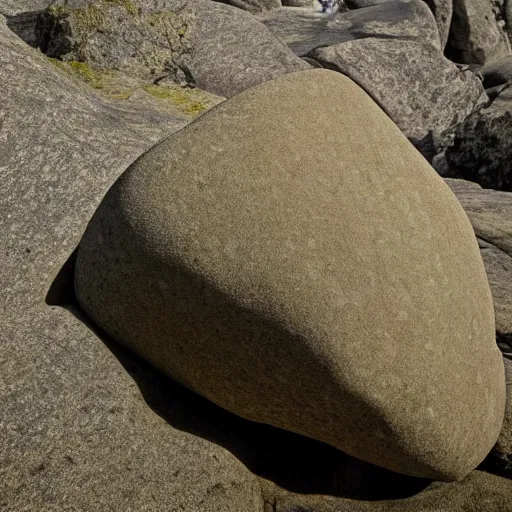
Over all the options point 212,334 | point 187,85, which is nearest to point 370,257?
point 212,334

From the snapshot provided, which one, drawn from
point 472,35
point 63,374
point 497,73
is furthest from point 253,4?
point 63,374

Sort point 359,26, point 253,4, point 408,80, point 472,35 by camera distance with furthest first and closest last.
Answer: point 472,35
point 253,4
point 359,26
point 408,80

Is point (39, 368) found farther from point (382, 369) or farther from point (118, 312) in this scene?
point (382, 369)

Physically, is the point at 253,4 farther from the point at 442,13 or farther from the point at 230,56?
the point at 230,56

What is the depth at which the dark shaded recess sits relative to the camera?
3.34 metres

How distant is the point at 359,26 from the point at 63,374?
34.9ft

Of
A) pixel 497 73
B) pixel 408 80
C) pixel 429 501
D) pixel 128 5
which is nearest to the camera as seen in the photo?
pixel 429 501

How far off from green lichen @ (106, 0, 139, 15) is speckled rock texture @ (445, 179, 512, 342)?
3.09 metres

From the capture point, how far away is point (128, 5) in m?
6.95

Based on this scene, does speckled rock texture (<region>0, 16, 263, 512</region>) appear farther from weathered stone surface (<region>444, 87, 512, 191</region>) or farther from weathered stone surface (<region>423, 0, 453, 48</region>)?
weathered stone surface (<region>423, 0, 453, 48</region>)

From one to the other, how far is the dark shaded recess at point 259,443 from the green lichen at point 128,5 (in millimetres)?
3912

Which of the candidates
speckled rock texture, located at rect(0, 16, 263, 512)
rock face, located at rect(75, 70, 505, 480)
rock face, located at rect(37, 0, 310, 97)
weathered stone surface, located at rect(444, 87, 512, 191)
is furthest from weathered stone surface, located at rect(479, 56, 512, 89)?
rock face, located at rect(75, 70, 505, 480)

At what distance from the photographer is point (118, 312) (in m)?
3.30

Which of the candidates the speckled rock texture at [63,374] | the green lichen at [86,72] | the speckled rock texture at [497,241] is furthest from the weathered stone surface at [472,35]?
the speckled rock texture at [63,374]
